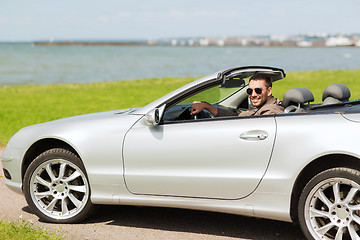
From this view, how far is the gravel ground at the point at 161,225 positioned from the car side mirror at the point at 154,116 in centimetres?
102

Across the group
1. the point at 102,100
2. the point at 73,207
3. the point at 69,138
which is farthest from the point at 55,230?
the point at 102,100

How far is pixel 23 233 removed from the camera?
4.84m

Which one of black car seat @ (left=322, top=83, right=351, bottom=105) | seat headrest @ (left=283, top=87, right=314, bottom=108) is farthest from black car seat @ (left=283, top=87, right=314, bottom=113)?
black car seat @ (left=322, top=83, right=351, bottom=105)

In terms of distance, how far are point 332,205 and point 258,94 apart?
4.07ft

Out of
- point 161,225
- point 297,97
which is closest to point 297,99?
point 297,97

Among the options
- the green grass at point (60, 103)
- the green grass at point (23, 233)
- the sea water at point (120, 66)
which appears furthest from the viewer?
the sea water at point (120, 66)

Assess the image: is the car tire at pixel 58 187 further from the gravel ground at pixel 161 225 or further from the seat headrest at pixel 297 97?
the seat headrest at pixel 297 97

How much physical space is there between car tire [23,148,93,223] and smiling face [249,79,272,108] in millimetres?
1677

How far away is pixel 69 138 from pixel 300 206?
7.11ft

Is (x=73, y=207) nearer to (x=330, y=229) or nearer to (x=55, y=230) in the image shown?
(x=55, y=230)

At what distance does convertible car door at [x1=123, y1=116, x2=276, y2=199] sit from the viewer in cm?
449

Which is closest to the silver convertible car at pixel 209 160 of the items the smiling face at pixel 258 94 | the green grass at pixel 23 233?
the smiling face at pixel 258 94

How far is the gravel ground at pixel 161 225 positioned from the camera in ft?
16.5

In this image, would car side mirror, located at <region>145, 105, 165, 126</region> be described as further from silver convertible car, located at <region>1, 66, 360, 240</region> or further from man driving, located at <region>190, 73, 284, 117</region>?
man driving, located at <region>190, 73, 284, 117</region>
